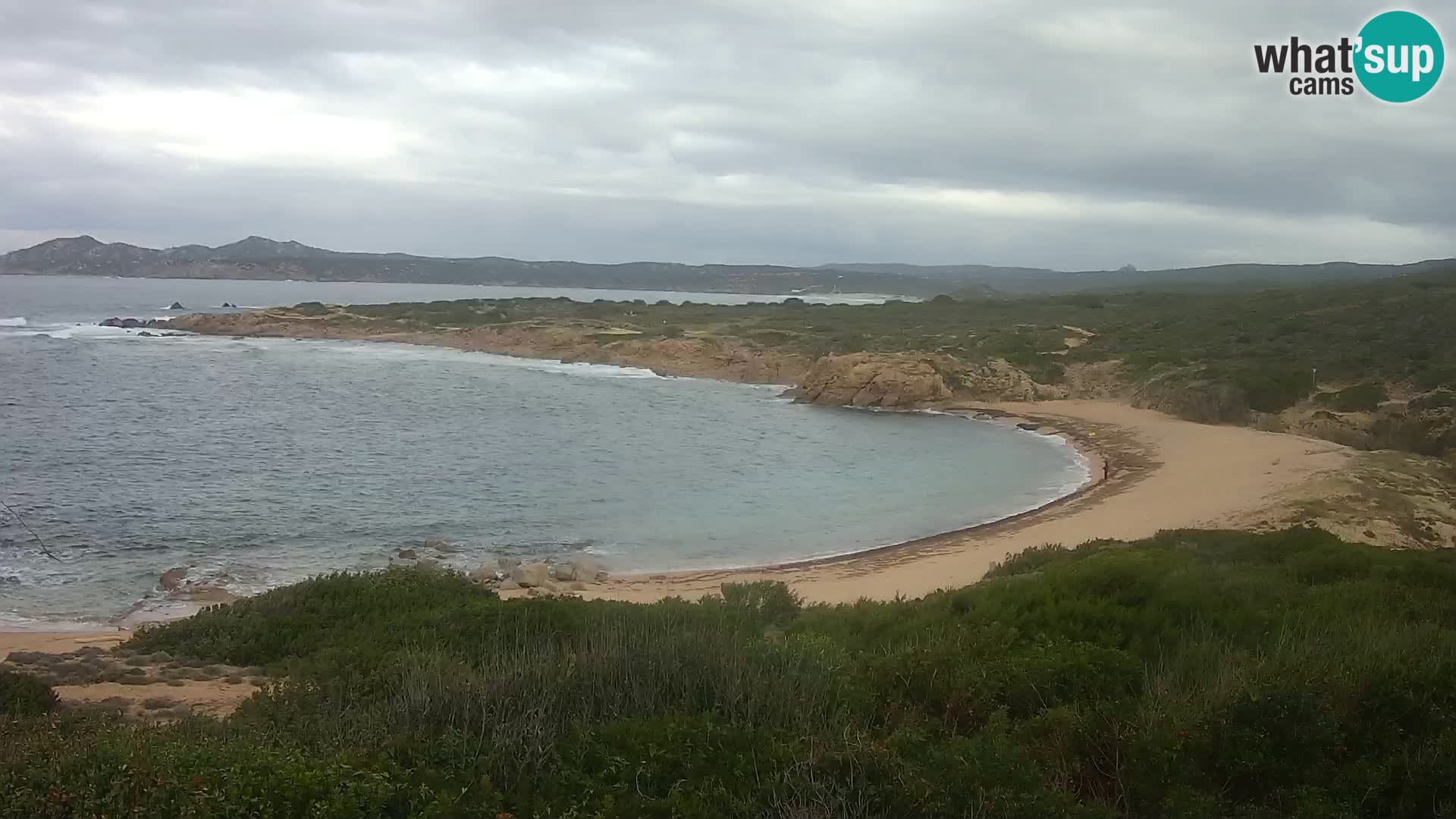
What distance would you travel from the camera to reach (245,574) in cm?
1593

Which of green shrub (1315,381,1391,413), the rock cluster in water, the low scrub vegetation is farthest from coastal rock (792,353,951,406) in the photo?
the rock cluster in water

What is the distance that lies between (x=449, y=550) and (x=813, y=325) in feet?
168

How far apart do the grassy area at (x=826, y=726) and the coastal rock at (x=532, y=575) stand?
666cm

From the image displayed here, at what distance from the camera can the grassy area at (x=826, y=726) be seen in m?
4.80

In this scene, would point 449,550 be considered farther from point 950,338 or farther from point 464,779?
point 950,338

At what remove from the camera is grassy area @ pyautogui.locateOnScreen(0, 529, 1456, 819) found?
480 cm

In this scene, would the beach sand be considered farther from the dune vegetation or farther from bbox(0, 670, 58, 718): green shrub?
the dune vegetation

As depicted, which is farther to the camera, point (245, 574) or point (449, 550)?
point (449, 550)

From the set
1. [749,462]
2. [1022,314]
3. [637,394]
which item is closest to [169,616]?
[749,462]

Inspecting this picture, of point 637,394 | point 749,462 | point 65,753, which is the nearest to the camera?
point 65,753

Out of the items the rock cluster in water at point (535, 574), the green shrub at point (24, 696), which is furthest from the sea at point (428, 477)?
the green shrub at point (24, 696)

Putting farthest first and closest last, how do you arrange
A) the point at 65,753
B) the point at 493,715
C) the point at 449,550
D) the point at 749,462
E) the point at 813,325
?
the point at 813,325 → the point at 749,462 → the point at 449,550 → the point at 493,715 → the point at 65,753

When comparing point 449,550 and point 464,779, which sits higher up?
point 464,779

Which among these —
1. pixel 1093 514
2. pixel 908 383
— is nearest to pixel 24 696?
pixel 1093 514
